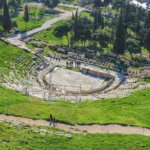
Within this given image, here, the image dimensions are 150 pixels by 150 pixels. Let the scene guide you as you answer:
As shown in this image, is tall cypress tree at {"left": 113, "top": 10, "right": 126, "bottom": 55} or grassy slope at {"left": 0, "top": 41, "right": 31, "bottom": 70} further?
tall cypress tree at {"left": 113, "top": 10, "right": 126, "bottom": 55}

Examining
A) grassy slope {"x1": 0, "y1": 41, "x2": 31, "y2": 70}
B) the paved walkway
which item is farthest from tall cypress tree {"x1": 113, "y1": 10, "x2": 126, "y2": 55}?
the paved walkway

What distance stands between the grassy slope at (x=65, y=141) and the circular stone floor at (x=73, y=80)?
108 ft

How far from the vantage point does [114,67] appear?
352ft

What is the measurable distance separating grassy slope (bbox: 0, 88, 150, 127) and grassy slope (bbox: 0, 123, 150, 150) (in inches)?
225

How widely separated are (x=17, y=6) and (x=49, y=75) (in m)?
73.8

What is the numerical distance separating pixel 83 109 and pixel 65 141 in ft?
51.7

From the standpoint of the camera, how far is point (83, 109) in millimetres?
73500

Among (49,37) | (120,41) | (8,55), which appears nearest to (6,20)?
(49,37)

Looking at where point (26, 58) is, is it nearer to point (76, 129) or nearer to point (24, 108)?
point (24, 108)

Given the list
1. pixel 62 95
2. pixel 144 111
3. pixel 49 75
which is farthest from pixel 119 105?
pixel 49 75

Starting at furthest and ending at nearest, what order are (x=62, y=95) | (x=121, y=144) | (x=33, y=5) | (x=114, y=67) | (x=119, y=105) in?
(x=33, y=5), (x=114, y=67), (x=62, y=95), (x=119, y=105), (x=121, y=144)

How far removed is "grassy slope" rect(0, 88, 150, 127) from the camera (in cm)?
6694

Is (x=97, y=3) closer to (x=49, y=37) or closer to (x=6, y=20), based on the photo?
(x=49, y=37)

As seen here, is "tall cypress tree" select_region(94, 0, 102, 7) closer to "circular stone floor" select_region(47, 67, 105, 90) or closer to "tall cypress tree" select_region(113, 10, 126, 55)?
"tall cypress tree" select_region(113, 10, 126, 55)
